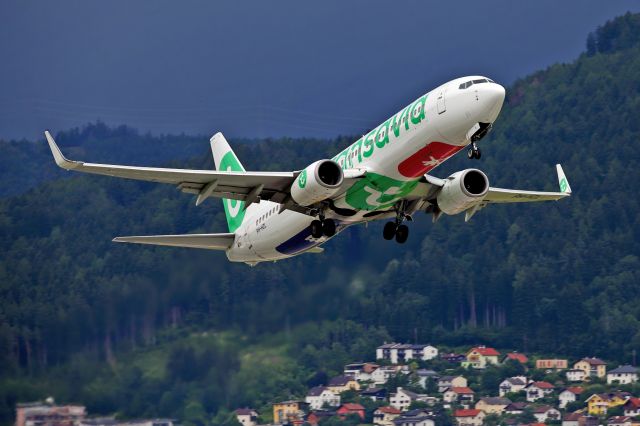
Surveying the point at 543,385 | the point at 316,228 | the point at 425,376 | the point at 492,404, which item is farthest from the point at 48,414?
the point at 543,385

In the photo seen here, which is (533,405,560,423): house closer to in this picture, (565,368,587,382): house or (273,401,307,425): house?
(565,368,587,382): house

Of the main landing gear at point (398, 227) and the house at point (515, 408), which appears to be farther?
the house at point (515, 408)

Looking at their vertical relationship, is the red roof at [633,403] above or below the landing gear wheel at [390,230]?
below

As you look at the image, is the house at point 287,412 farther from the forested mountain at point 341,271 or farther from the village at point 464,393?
the forested mountain at point 341,271

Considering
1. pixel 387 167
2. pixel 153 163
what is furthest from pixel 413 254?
pixel 153 163

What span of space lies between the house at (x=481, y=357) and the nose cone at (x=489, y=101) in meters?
59.4

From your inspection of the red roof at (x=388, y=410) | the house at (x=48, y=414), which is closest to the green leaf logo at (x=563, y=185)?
the house at (x=48, y=414)

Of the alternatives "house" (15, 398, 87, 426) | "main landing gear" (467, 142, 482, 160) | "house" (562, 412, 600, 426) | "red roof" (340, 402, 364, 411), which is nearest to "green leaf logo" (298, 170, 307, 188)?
"main landing gear" (467, 142, 482, 160)

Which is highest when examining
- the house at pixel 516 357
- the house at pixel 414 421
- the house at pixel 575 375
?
the house at pixel 516 357

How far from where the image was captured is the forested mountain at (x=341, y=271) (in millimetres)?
73188

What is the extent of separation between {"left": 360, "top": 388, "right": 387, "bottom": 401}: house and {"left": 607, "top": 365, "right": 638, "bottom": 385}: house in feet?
53.2

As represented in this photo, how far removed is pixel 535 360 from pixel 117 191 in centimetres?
3997

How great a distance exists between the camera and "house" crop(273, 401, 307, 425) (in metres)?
86.1

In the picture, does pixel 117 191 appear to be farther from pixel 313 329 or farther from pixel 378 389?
pixel 313 329
